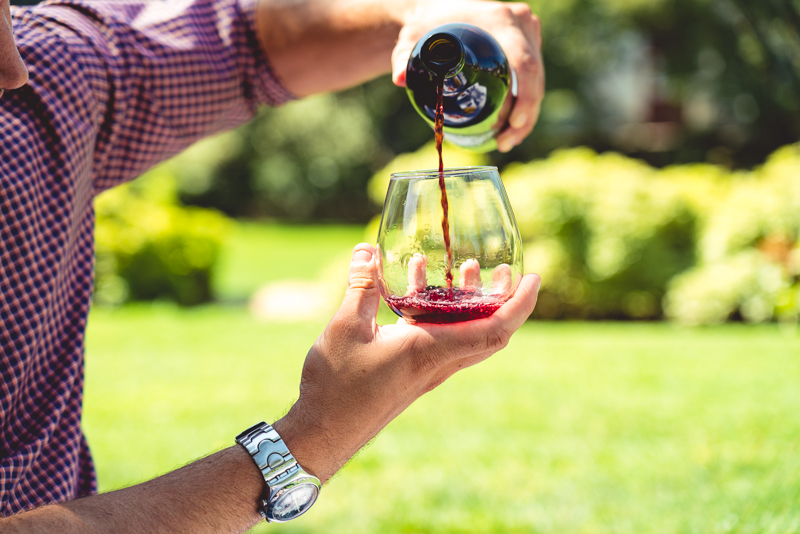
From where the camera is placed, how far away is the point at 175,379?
Result: 18.9ft

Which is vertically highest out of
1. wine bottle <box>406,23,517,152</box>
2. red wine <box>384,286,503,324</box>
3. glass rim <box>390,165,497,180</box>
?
wine bottle <box>406,23,517,152</box>

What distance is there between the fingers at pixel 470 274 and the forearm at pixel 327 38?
89 cm

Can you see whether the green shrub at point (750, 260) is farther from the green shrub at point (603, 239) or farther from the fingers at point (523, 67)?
the fingers at point (523, 67)

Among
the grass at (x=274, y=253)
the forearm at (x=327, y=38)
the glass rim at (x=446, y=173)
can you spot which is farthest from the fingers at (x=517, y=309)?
the grass at (x=274, y=253)

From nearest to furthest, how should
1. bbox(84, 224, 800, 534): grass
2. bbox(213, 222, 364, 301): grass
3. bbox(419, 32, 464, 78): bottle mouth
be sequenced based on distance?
bbox(419, 32, 464, 78): bottle mouth → bbox(84, 224, 800, 534): grass → bbox(213, 222, 364, 301): grass

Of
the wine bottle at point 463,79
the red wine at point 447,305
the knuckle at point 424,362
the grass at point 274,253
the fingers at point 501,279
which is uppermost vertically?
the wine bottle at point 463,79

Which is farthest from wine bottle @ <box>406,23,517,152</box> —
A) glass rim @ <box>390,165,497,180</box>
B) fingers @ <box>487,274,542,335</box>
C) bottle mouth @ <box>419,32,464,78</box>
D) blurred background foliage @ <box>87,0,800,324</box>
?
blurred background foliage @ <box>87,0,800,324</box>

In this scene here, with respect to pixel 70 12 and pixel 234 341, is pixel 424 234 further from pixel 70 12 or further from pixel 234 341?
pixel 234 341

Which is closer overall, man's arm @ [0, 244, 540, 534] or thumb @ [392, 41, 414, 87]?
man's arm @ [0, 244, 540, 534]

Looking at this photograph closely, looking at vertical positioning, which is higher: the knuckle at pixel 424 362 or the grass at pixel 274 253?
the knuckle at pixel 424 362

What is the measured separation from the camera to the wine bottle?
1.56 meters

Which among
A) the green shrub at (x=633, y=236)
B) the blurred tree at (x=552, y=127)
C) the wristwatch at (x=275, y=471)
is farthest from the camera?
the blurred tree at (x=552, y=127)

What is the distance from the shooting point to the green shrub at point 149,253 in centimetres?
934

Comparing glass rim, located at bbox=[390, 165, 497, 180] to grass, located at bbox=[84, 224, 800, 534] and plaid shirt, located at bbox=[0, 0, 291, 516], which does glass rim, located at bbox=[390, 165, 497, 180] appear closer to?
plaid shirt, located at bbox=[0, 0, 291, 516]
